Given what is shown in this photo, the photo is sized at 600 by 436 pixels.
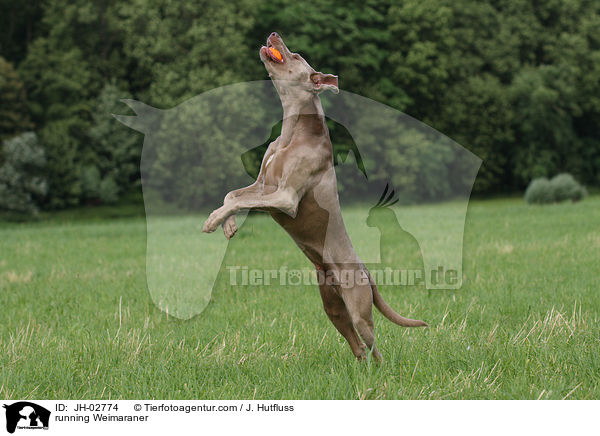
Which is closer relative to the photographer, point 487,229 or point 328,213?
point 328,213

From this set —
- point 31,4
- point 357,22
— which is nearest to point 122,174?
point 31,4

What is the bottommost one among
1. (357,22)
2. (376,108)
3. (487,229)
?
(487,229)

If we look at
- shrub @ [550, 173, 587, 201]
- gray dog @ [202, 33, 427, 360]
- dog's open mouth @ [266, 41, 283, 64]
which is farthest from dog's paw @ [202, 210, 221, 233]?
shrub @ [550, 173, 587, 201]

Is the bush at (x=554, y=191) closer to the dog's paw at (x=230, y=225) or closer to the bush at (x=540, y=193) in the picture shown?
the bush at (x=540, y=193)

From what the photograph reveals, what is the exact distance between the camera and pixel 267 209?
320 cm

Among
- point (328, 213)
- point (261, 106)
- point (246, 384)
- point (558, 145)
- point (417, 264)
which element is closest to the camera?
point (328, 213)

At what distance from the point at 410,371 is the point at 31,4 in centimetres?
3028

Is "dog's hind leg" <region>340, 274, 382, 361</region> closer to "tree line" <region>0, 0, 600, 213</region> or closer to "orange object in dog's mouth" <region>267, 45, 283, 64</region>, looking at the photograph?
"orange object in dog's mouth" <region>267, 45, 283, 64</region>

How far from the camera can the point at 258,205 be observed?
124 inches

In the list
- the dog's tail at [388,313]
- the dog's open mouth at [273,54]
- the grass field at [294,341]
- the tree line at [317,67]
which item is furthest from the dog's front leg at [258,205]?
the tree line at [317,67]

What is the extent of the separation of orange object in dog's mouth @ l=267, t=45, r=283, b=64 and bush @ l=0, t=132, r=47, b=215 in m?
20.7
